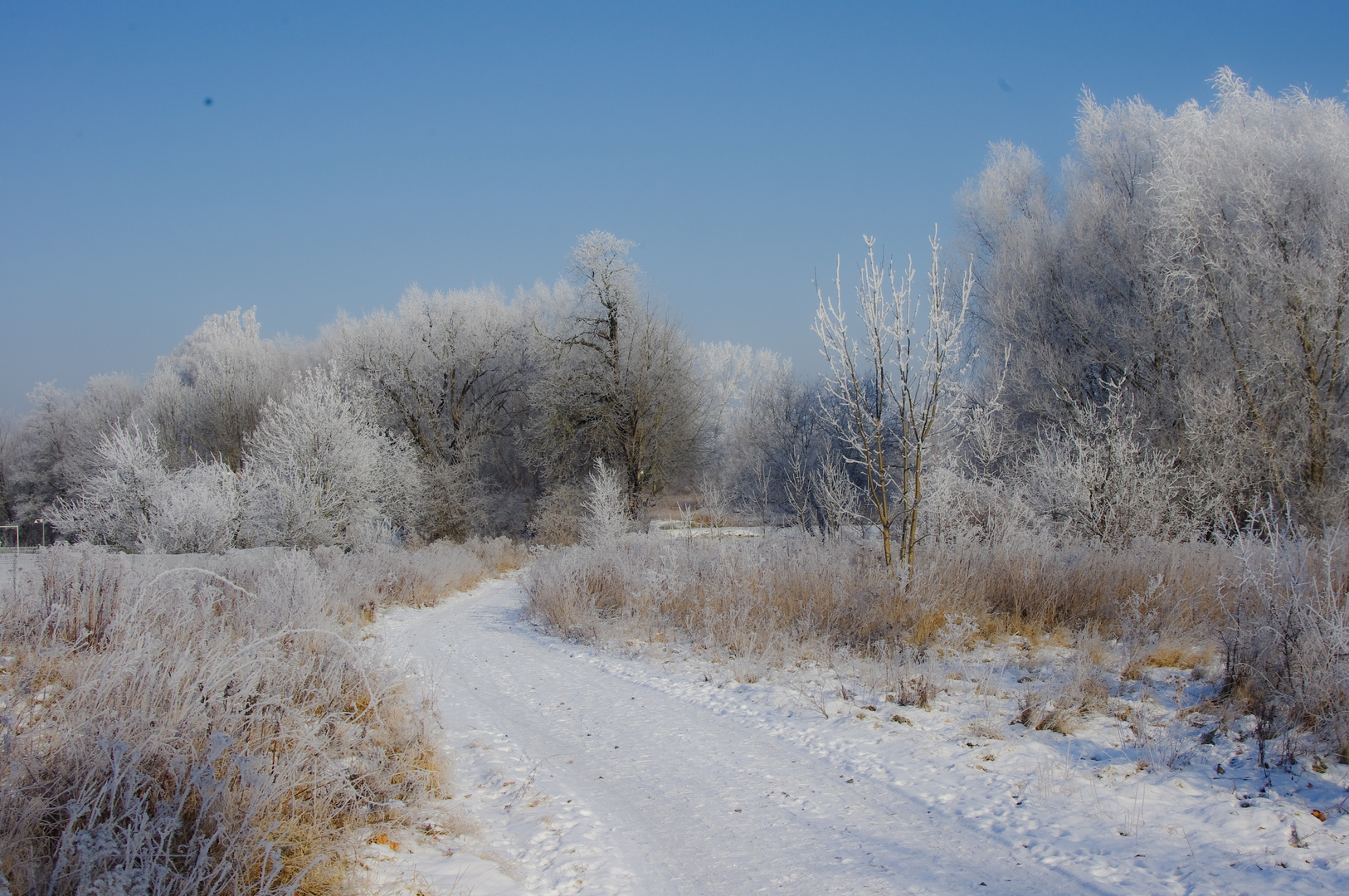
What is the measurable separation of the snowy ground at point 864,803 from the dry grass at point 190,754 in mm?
440

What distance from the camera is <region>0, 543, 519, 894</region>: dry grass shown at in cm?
268

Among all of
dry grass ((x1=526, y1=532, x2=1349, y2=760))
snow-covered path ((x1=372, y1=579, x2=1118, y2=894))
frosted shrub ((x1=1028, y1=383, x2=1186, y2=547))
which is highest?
frosted shrub ((x1=1028, y1=383, x2=1186, y2=547))

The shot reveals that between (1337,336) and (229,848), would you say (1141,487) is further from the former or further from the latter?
(229,848)

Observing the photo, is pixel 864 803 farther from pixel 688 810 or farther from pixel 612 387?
pixel 612 387

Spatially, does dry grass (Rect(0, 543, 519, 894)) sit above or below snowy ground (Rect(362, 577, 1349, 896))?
above

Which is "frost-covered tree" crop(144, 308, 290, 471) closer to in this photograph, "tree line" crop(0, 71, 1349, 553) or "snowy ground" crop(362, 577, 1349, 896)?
"tree line" crop(0, 71, 1349, 553)

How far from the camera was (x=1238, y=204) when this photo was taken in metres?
17.0

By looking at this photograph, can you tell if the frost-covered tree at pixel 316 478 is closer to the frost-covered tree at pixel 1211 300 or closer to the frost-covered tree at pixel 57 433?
the frost-covered tree at pixel 57 433

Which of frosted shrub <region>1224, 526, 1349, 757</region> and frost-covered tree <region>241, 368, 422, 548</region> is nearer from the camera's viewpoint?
frosted shrub <region>1224, 526, 1349, 757</region>

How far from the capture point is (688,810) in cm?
424

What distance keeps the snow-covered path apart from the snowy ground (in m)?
0.02

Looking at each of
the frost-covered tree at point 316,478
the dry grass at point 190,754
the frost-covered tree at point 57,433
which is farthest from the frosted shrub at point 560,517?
the frost-covered tree at point 57,433

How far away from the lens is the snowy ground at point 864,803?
11.0 ft

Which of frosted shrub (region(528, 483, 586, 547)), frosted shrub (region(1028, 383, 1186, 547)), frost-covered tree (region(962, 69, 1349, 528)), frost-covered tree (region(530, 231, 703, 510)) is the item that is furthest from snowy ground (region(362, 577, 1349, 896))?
frost-covered tree (region(530, 231, 703, 510))
